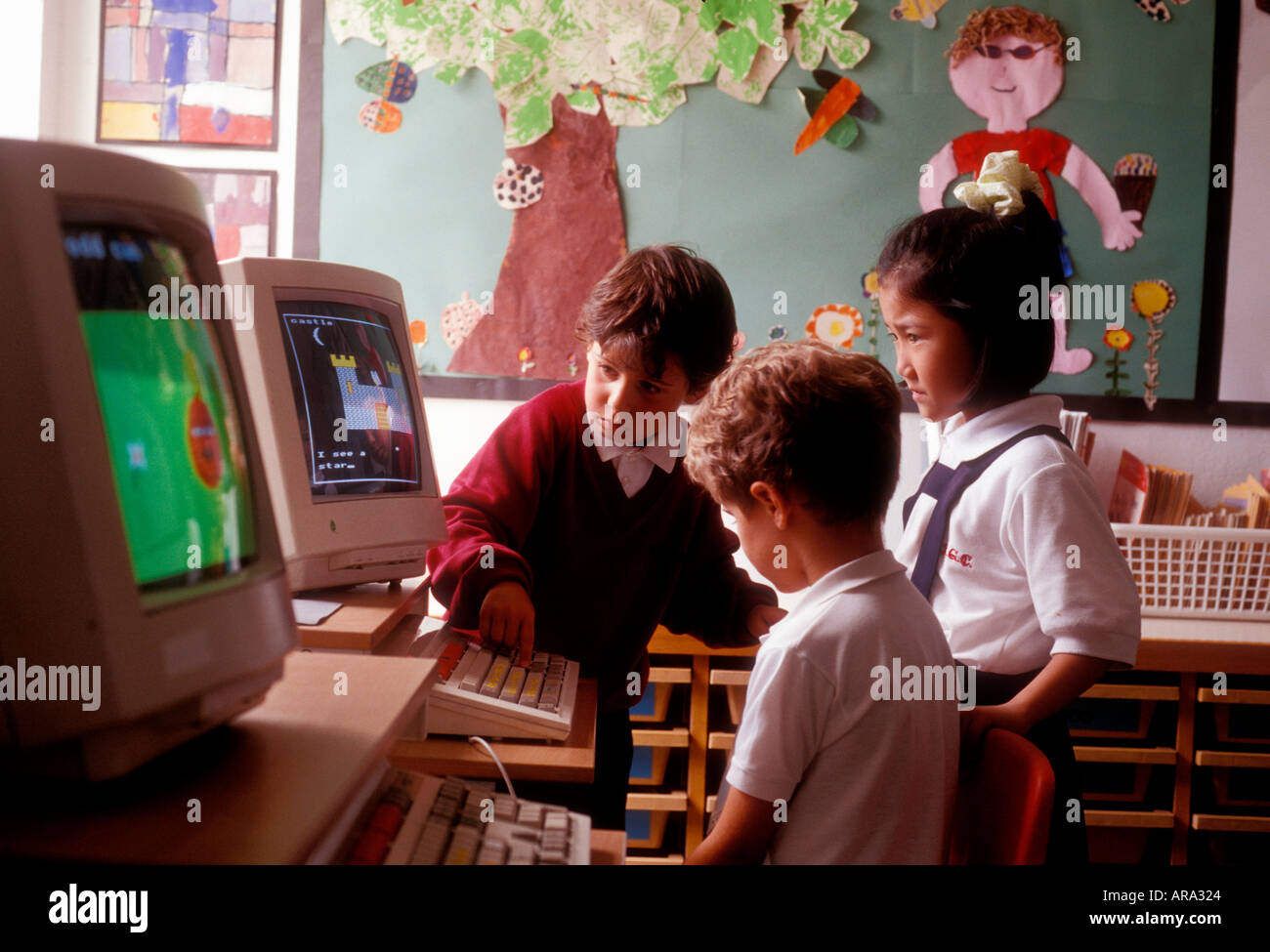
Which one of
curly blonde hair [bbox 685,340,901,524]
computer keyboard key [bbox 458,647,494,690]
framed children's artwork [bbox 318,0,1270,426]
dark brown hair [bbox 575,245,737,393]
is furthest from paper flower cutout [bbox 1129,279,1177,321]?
computer keyboard key [bbox 458,647,494,690]

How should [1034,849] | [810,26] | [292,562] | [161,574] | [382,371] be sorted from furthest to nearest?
[810,26] → [382,371] → [292,562] → [1034,849] → [161,574]

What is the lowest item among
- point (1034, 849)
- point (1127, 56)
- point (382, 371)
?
point (1034, 849)

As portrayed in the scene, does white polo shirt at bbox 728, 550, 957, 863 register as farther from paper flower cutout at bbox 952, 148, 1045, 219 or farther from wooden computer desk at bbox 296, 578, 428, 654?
paper flower cutout at bbox 952, 148, 1045, 219

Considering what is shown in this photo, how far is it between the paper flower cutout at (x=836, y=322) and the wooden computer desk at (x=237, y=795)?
1865 mm

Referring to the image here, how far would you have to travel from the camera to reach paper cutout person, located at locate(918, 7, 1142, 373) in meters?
2.35

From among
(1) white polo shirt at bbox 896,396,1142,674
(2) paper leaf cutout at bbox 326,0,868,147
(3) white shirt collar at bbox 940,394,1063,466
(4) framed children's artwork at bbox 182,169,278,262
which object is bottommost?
(1) white polo shirt at bbox 896,396,1142,674

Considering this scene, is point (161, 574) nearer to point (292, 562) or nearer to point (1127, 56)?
point (292, 562)

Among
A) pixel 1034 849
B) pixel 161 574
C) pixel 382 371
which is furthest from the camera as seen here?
pixel 382 371

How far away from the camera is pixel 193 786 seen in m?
0.59

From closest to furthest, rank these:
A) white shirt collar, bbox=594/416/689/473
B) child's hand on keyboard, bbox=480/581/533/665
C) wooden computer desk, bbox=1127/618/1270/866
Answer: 1. child's hand on keyboard, bbox=480/581/533/665
2. white shirt collar, bbox=594/416/689/473
3. wooden computer desk, bbox=1127/618/1270/866

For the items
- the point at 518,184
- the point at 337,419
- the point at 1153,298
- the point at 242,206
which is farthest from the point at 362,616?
the point at 1153,298

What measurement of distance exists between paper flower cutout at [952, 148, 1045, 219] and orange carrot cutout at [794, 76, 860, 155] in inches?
42.6
